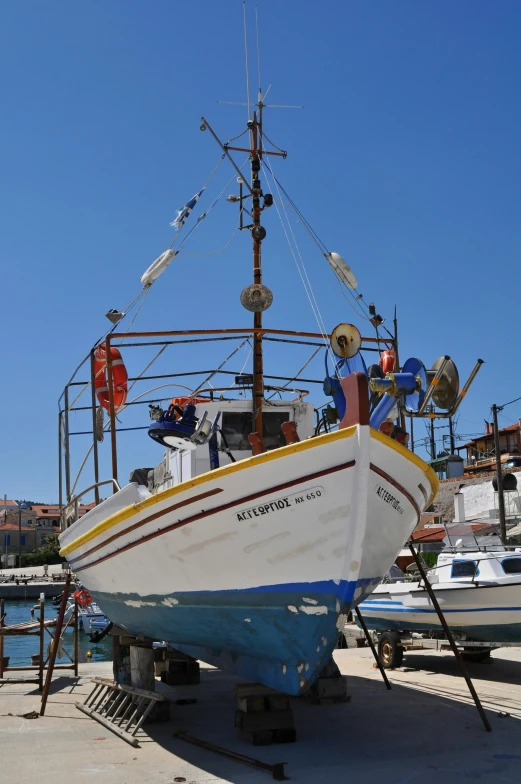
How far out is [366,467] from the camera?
6500mm

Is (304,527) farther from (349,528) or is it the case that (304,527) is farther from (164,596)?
(164,596)

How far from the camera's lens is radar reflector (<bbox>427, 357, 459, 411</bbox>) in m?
7.70

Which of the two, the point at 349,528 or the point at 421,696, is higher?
the point at 349,528

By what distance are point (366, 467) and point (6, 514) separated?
8603 centimetres

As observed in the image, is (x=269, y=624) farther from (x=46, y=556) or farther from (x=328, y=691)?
(x=46, y=556)

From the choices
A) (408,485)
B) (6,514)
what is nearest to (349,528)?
(408,485)

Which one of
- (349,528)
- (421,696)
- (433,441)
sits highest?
(433,441)

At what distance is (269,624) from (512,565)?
5646 mm

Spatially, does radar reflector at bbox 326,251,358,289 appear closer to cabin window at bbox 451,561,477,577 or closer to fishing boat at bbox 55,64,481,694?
fishing boat at bbox 55,64,481,694

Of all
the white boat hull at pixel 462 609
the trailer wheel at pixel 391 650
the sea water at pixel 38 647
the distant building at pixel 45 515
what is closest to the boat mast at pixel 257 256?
the white boat hull at pixel 462 609

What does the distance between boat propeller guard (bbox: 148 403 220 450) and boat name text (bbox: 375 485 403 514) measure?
2.21 m

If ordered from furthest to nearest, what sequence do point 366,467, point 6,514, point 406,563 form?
point 6,514
point 406,563
point 366,467

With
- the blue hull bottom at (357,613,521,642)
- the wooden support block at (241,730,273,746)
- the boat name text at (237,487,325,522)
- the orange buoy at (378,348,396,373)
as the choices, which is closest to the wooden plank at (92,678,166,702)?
the wooden support block at (241,730,273,746)

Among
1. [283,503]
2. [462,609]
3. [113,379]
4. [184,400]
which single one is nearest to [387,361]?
[184,400]
